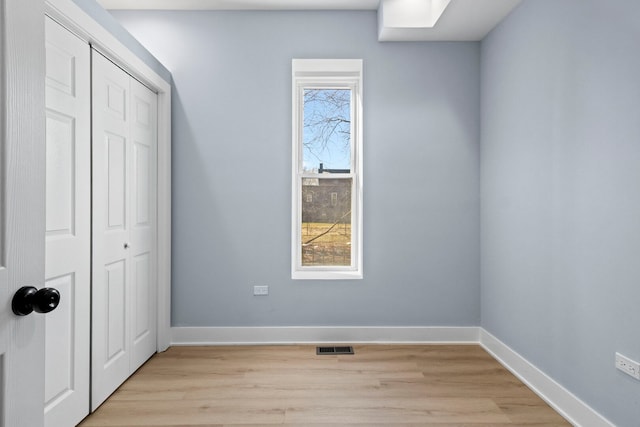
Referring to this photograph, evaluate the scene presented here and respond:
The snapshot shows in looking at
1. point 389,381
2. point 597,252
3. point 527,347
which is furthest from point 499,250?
point 389,381

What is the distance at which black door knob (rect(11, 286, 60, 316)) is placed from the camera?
2.81ft

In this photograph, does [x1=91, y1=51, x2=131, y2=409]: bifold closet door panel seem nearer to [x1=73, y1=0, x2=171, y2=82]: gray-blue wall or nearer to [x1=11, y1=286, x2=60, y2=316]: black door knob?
[x1=73, y1=0, x2=171, y2=82]: gray-blue wall

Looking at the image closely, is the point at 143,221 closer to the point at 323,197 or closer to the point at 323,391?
the point at 323,197

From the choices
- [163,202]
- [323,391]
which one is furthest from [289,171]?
[323,391]

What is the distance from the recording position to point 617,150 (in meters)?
1.89

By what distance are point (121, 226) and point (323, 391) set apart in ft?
5.63

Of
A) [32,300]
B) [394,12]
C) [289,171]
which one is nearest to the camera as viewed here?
[32,300]

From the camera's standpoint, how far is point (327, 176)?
3576 mm

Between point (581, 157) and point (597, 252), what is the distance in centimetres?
52

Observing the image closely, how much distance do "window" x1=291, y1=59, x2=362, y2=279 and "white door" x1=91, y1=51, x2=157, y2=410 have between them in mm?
1221

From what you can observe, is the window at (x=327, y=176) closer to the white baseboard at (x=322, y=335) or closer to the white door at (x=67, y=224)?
the white baseboard at (x=322, y=335)

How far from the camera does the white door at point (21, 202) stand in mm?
836

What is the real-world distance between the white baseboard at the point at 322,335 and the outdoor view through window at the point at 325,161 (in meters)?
0.77

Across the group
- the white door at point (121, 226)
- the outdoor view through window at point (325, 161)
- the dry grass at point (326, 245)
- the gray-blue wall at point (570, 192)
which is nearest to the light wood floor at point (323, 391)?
the white door at point (121, 226)
